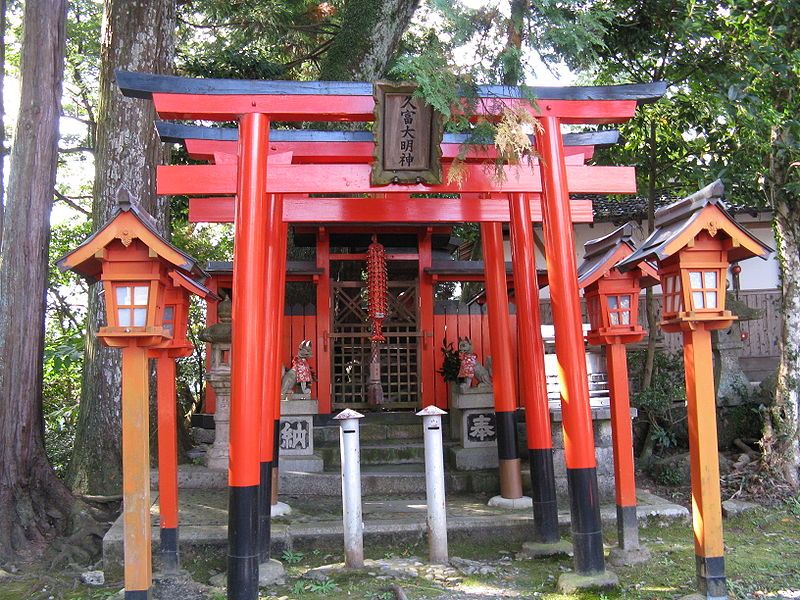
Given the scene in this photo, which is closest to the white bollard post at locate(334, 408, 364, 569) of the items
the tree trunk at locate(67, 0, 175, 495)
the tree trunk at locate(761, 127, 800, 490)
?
the tree trunk at locate(67, 0, 175, 495)

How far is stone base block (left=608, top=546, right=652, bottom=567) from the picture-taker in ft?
20.7

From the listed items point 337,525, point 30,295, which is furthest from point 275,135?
point 337,525

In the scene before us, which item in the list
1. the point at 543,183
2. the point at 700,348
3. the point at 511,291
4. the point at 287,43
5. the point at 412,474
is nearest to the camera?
the point at 700,348

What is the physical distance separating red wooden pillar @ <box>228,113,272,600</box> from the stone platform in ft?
4.95

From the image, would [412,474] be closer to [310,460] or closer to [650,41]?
[310,460]

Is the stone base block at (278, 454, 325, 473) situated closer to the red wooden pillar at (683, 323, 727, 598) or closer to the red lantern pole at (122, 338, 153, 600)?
the red lantern pole at (122, 338, 153, 600)

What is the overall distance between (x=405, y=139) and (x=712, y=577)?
4.39 m

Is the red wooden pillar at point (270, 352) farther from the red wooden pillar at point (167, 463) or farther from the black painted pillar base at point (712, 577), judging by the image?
the black painted pillar base at point (712, 577)

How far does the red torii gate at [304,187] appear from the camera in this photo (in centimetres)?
541

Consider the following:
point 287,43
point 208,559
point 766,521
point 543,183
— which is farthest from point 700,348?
point 287,43

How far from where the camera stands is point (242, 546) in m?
5.27

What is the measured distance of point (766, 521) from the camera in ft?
26.7

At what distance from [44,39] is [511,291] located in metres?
6.75

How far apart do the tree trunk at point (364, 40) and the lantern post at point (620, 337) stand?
598cm
